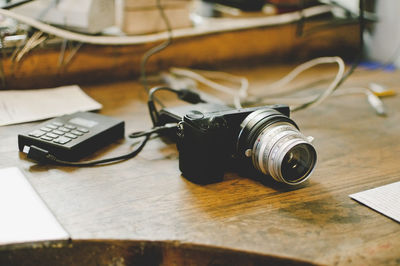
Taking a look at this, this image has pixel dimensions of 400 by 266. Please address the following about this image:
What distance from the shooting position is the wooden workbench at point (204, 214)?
548mm

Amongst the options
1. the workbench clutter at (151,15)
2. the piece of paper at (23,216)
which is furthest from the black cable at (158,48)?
the piece of paper at (23,216)

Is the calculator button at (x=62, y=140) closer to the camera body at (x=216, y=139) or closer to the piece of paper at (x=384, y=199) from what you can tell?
the camera body at (x=216, y=139)

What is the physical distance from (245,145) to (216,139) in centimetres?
5

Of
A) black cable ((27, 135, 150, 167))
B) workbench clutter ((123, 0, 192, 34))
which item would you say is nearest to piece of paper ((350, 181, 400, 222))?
black cable ((27, 135, 150, 167))

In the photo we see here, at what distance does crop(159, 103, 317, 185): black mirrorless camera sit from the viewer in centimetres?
65

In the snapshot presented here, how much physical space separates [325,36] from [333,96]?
1.41 feet

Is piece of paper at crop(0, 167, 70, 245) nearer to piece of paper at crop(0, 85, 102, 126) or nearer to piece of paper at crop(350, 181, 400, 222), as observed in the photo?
piece of paper at crop(0, 85, 102, 126)

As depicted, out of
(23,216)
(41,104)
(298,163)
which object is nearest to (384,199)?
(298,163)

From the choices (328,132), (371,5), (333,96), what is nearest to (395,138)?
(328,132)

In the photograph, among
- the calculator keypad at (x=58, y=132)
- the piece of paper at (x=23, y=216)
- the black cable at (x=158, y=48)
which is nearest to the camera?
the piece of paper at (x=23, y=216)

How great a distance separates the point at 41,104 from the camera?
950 millimetres

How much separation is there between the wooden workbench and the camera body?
24 mm

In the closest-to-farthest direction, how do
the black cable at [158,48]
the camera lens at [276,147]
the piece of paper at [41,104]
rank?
1. the camera lens at [276,147]
2. the piece of paper at [41,104]
3. the black cable at [158,48]

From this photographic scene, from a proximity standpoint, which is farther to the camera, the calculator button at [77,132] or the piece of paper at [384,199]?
the calculator button at [77,132]
